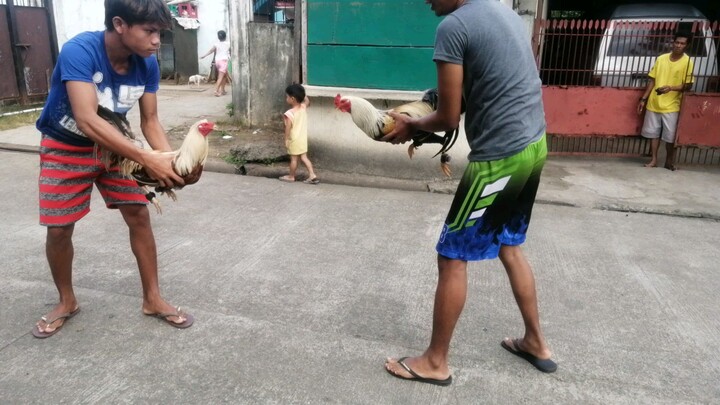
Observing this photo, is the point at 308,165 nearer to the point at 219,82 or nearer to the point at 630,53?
the point at 630,53

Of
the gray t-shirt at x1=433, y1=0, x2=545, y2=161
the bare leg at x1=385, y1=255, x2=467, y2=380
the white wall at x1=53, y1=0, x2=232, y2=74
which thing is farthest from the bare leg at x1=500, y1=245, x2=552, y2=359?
the white wall at x1=53, y1=0, x2=232, y2=74

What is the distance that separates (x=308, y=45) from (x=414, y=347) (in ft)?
14.1

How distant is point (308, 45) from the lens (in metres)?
6.34

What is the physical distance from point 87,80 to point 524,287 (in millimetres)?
2244

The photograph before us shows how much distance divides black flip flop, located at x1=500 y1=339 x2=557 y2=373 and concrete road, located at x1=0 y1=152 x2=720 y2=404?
4 centimetres

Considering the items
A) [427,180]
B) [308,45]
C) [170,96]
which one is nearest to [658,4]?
[427,180]

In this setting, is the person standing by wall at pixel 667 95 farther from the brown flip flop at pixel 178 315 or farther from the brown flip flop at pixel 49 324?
the brown flip flop at pixel 49 324

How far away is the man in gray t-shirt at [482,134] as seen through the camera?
2281 millimetres

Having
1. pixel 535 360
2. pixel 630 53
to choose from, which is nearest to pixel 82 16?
pixel 630 53

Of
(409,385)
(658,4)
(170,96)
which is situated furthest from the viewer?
(170,96)

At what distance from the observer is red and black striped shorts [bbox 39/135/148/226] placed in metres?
2.83

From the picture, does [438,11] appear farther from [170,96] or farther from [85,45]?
[170,96]

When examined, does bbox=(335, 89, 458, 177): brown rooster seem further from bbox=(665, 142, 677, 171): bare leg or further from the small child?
bbox=(665, 142, 677, 171): bare leg

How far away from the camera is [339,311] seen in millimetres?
3305
